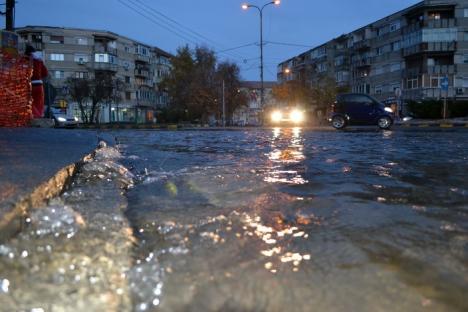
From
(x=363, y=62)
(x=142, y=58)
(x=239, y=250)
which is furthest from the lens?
(x=142, y=58)

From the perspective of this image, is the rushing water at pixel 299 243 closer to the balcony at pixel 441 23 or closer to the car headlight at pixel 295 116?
the car headlight at pixel 295 116

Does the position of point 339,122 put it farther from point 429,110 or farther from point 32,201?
point 429,110

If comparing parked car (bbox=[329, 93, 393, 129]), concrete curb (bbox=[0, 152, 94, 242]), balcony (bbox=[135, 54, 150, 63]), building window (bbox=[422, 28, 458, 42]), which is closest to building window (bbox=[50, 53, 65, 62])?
balcony (bbox=[135, 54, 150, 63])

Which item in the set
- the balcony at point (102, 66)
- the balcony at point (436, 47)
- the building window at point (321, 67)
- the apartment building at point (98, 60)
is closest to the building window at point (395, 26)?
the balcony at point (436, 47)

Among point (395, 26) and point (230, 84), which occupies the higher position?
point (395, 26)

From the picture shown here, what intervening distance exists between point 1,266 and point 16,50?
11.7 metres

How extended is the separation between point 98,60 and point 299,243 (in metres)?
86.9

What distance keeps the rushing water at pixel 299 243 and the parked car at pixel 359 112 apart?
19.4m

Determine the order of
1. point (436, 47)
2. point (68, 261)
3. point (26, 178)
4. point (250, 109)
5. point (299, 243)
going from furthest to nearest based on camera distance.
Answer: point (250, 109) → point (436, 47) → point (26, 178) → point (299, 243) → point (68, 261)

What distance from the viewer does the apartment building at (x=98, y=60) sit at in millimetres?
81875

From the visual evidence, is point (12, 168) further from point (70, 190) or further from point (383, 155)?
point (383, 155)

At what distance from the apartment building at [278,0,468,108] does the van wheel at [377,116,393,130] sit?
1279 inches

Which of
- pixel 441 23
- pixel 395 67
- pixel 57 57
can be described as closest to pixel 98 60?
pixel 57 57

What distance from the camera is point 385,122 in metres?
24.3
